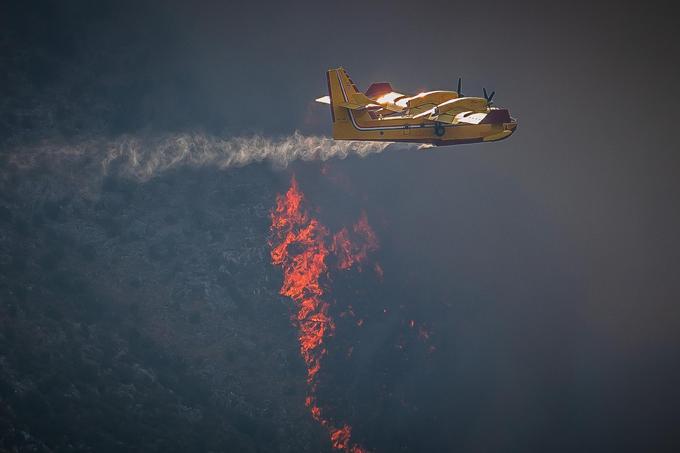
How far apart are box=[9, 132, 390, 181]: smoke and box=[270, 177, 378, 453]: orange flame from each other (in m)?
7.32

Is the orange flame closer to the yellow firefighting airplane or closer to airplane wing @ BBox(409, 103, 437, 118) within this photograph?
the yellow firefighting airplane

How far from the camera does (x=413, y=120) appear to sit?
54.8m

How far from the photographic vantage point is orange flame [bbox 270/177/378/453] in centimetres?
7268

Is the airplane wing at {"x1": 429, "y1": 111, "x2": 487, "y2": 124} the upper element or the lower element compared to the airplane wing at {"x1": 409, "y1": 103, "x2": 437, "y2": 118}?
lower

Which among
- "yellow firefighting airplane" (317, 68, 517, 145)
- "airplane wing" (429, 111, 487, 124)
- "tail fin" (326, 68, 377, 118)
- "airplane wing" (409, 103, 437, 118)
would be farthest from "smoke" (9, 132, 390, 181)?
"airplane wing" (429, 111, 487, 124)

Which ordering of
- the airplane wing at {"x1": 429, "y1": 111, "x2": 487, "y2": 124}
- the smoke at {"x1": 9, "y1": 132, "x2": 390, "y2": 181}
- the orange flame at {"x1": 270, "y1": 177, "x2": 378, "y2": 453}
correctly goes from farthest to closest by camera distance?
the orange flame at {"x1": 270, "y1": 177, "x2": 378, "y2": 453}
the smoke at {"x1": 9, "y1": 132, "x2": 390, "y2": 181}
the airplane wing at {"x1": 429, "y1": 111, "x2": 487, "y2": 124}

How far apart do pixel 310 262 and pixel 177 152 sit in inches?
961

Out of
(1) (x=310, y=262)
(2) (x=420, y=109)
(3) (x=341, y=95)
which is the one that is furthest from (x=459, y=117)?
(1) (x=310, y=262)

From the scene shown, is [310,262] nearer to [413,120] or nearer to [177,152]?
[177,152]

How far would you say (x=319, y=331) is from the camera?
246ft

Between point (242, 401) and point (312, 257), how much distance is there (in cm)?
2150

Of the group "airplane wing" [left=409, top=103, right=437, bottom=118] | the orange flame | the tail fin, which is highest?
the tail fin

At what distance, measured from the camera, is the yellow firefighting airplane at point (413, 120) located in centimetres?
5431

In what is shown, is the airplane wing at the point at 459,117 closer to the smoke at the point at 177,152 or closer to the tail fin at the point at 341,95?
the tail fin at the point at 341,95
